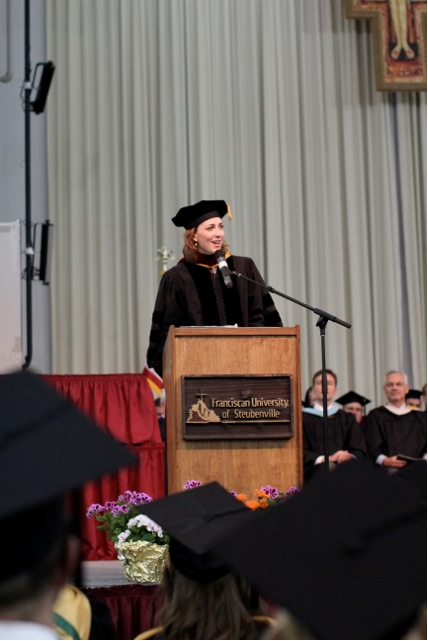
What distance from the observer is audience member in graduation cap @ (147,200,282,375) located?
550 centimetres

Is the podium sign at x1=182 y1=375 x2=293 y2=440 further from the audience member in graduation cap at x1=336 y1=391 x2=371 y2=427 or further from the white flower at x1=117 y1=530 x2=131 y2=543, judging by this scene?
the audience member in graduation cap at x1=336 y1=391 x2=371 y2=427

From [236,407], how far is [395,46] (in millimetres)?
7803

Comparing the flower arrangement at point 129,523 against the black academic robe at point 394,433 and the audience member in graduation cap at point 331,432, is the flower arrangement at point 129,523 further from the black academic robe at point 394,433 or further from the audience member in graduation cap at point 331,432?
the black academic robe at point 394,433

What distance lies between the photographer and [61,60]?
1124 centimetres

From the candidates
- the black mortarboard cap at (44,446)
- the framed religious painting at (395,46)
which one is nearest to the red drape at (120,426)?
the black mortarboard cap at (44,446)

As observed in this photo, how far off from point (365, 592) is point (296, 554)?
0.59 feet

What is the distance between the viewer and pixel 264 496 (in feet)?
15.4

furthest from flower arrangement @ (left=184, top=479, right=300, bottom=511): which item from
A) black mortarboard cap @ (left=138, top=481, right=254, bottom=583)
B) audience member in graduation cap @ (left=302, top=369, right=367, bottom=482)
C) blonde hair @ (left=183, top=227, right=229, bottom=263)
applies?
audience member in graduation cap @ (left=302, top=369, right=367, bottom=482)

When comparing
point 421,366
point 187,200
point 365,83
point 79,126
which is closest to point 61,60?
point 79,126

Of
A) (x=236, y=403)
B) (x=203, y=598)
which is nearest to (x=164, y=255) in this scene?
(x=236, y=403)

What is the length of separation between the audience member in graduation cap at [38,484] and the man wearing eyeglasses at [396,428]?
6.79m

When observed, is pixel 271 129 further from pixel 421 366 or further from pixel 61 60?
pixel 421 366

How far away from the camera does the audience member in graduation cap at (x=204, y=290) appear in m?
5.50

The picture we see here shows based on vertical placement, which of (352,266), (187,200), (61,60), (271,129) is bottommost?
(352,266)
